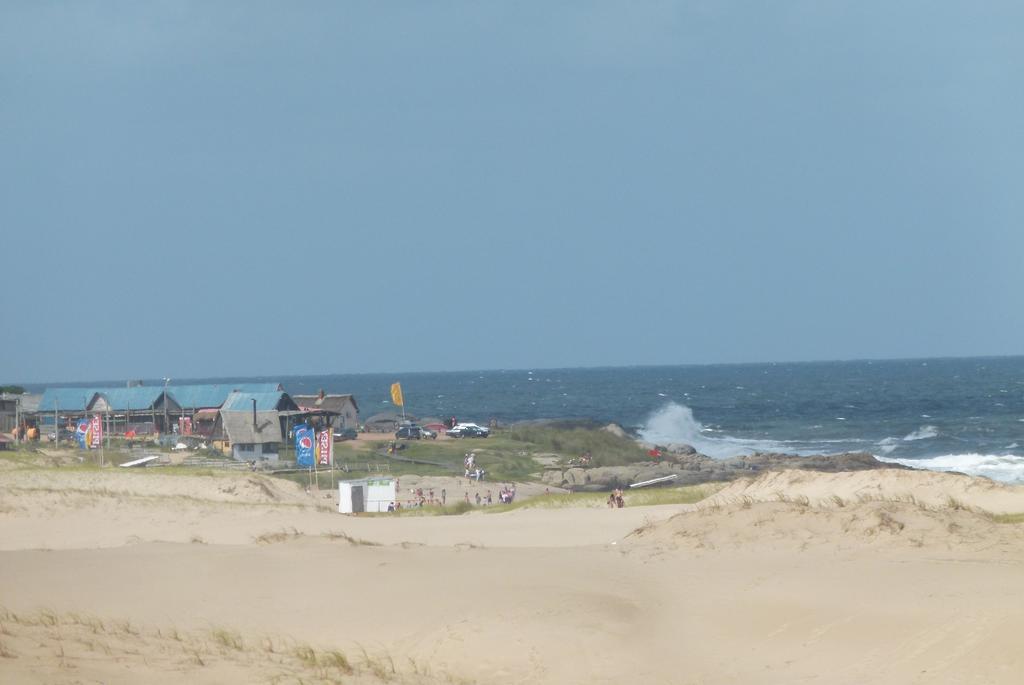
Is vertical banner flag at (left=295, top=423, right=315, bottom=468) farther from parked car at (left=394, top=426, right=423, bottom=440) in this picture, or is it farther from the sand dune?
parked car at (left=394, top=426, right=423, bottom=440)

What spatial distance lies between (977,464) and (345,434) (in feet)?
113

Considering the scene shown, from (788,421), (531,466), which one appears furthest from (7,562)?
(788,421)

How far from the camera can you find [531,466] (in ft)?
181

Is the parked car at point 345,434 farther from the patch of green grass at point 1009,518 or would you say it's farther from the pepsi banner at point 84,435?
the patch of green grass at point 1009,518

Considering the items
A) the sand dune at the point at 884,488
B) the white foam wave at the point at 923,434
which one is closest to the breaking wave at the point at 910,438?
the white foam wave at the point at 923,434

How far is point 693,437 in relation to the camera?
86.0 m

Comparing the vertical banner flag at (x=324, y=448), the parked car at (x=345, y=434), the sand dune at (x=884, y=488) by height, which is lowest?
the parked car at (x=345, y=434)

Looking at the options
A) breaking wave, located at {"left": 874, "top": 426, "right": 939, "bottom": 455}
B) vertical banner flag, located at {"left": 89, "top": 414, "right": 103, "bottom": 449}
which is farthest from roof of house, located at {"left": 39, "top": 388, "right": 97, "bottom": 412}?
breaking wave, located at {"left": 874, "top": 426, "right": 939, "bottom": 455}

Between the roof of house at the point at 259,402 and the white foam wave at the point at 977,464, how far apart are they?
2923 cm

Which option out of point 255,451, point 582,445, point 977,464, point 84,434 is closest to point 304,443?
point 84,434

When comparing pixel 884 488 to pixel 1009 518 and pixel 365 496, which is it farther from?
pixel 365 496

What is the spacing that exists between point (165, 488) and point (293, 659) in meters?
22.5

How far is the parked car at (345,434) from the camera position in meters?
65.3

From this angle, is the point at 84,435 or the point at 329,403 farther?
the point at 329,403
